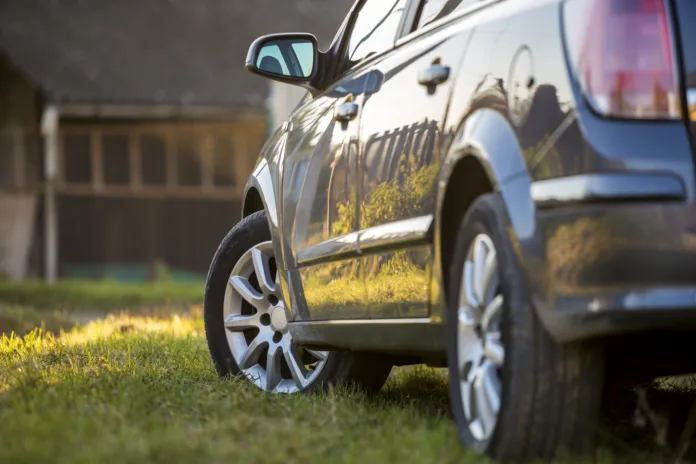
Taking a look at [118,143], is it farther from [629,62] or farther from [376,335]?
[629,62]

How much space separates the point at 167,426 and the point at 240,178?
72.8ft

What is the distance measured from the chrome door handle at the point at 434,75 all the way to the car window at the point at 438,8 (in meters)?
0.31

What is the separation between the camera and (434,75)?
4.25 m

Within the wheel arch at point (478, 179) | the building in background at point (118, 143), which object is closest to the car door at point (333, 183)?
the wheel arch at point (478, 179)

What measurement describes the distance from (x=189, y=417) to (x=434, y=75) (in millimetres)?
1432

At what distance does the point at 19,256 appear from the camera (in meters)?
25.4

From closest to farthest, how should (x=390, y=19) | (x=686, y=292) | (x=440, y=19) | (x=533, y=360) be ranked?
(x=686, y=292) → (x=533, y=360) → (x=440, y=19) → (x=390, y=19)

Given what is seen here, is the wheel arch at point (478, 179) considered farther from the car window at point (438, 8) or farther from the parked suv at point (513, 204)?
the car window at point (438, 8)

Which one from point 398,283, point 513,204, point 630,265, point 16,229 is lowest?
point 16,229

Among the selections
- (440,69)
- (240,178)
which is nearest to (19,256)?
(240,178)

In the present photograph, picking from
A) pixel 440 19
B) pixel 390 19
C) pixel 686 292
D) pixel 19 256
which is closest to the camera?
pixel 686 292

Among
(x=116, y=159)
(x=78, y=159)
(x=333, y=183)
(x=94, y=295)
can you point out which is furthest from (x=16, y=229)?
(x=333, y=183)

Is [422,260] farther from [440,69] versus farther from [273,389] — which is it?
[273,389]

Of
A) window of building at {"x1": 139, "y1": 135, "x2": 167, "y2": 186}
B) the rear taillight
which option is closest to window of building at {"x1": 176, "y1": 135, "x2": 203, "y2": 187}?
window of building at {"x1": 139, "y1": 135, "x2": 167, "y2": 186}
